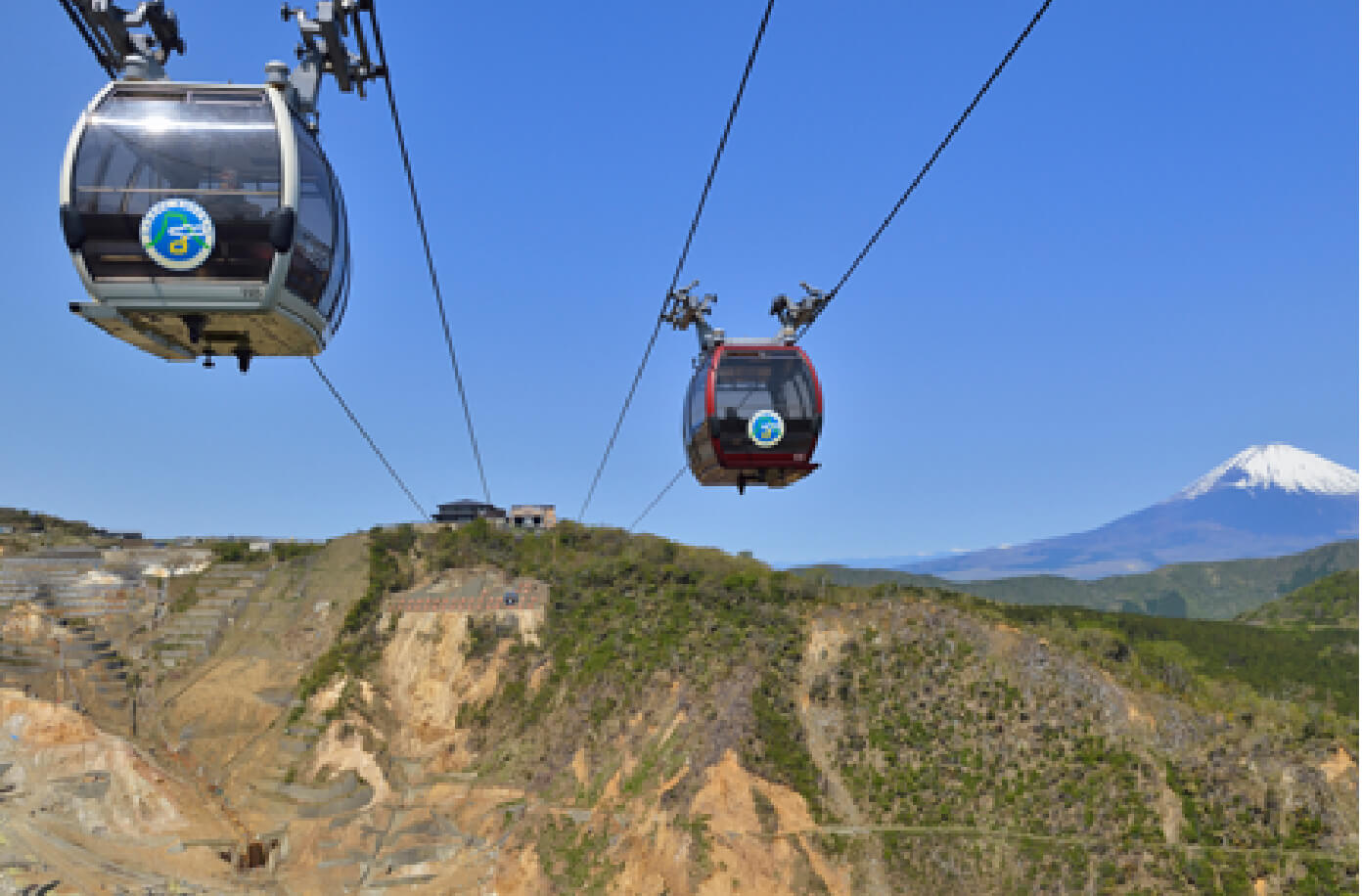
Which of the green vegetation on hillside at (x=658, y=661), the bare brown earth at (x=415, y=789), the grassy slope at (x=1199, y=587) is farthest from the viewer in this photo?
the grassy slope at (x=1199, y=587)

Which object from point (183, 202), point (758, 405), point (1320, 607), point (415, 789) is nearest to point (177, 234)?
point (183, 202)

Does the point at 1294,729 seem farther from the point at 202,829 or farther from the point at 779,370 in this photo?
the point at 202,829

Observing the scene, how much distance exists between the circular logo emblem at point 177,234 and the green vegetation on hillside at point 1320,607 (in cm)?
8465

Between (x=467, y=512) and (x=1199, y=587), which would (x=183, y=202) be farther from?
(x=1199, y=587)

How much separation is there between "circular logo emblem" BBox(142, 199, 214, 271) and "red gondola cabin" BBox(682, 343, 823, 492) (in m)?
8.64

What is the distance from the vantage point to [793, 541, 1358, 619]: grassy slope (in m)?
171

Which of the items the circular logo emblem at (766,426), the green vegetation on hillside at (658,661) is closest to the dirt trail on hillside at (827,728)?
the green vegetation on hillside at (658,661)

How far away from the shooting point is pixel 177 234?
8164 millimetres

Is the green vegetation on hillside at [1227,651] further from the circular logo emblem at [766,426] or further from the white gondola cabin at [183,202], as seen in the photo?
the white gondola cabin at [183,202]

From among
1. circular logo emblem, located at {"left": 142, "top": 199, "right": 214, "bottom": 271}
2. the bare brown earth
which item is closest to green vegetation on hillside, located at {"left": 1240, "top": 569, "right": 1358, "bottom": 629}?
the bare brown earth

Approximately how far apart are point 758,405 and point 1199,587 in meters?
216

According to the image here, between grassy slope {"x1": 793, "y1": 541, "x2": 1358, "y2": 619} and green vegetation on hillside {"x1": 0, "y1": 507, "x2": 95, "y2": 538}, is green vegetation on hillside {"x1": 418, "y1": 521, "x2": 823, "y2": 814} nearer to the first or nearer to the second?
green vegetation on hillside {"x1": 0, "y1": 507, "x2": 95, "y2": 538}

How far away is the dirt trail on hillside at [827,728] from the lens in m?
29.3

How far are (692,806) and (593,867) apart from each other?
5.01 meters
